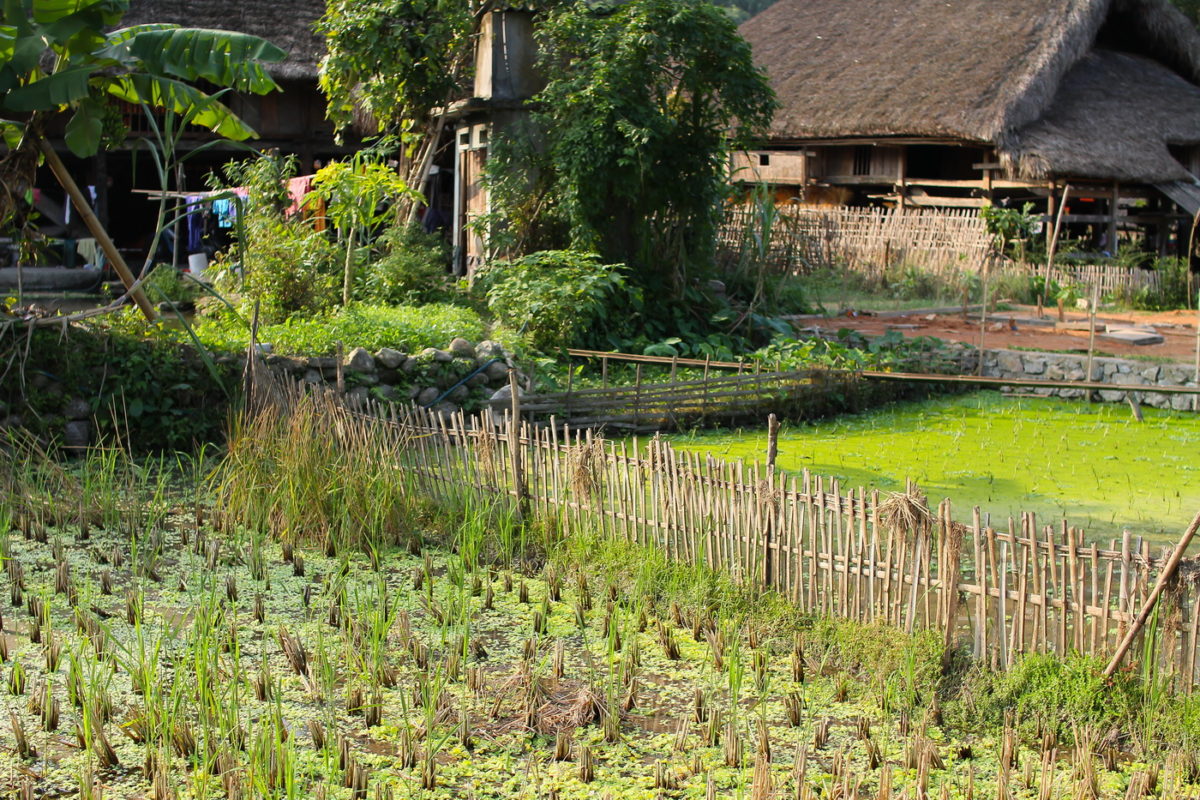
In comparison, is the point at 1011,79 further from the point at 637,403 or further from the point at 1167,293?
the point at 637,403

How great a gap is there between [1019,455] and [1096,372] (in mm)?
3213

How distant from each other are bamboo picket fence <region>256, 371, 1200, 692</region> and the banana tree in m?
1.96

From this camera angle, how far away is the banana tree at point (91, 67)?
688cm

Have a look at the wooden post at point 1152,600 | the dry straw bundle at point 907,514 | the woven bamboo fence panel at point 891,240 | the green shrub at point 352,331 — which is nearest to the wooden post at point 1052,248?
the woven bamboo fence panel at point 891,240

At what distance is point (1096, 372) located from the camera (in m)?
11.4

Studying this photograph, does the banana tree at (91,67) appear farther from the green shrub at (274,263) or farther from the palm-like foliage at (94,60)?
the green shrub at (274,263)

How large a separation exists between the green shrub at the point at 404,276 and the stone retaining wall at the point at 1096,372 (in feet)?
16.6

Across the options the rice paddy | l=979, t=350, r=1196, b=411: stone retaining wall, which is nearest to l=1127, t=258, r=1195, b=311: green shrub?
l=979, t=350, r=1196, b=411: stone retaining wall

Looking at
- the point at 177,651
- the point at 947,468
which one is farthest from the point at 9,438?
the point at 947,468

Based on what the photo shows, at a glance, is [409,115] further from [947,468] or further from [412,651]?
[412,651]

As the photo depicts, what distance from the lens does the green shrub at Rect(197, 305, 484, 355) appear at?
9172 millimetres

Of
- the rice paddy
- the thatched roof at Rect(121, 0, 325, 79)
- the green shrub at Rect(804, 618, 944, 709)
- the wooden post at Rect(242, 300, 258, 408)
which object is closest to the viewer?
the rice paddy

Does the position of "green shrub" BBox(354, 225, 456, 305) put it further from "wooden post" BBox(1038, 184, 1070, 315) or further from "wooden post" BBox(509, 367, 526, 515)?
"wooden post" BBox(1038, 184, 1070, 315)

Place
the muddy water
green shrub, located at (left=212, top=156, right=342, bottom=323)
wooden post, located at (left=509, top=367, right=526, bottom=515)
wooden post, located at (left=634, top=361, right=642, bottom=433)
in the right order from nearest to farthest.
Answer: wooden post, located at (left=509, top=367, right=526, bottom=515) → the muddy water → wooden post, located at (left=634, top=361, right=642, bottom=433) → green shrub, located at (left=212, top=156, right=342, bottom=323)
